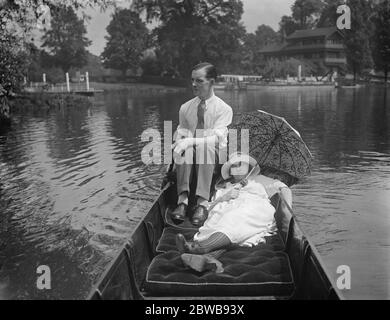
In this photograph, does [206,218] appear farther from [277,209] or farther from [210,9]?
[210,9]

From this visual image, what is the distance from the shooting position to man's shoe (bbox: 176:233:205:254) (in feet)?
13.9

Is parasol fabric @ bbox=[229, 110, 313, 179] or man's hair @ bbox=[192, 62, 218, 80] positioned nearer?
man's hair @ bbox=[192, 62, 218, 80]

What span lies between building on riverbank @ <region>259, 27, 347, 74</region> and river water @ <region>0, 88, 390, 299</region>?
68.4m

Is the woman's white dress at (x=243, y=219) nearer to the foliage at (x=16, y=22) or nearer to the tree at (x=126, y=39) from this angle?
the foliage at (x=16, y=22)

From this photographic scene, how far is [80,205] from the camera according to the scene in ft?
28.7

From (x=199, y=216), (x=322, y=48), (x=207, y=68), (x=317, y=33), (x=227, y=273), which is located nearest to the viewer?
(x=227, y=273)

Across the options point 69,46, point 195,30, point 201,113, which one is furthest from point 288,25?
point 201,113

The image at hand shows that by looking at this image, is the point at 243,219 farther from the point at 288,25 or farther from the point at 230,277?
the point at 288,25

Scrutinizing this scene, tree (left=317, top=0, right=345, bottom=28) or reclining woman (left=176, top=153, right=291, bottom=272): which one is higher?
tree (left=317, top=0, right=345, bottom=28)

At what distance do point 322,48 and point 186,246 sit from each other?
274 ft

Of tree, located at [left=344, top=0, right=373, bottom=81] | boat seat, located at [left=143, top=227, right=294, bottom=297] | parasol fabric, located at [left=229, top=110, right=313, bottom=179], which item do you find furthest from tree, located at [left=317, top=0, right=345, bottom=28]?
boat seat, located at [left=143, top=227, right=294, bottom=297]

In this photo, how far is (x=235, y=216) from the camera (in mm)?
4688

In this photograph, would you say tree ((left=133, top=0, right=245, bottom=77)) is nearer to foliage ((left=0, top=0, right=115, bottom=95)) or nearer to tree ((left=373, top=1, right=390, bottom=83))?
tree ((left=373, top=1, right=390, bottom=83))
